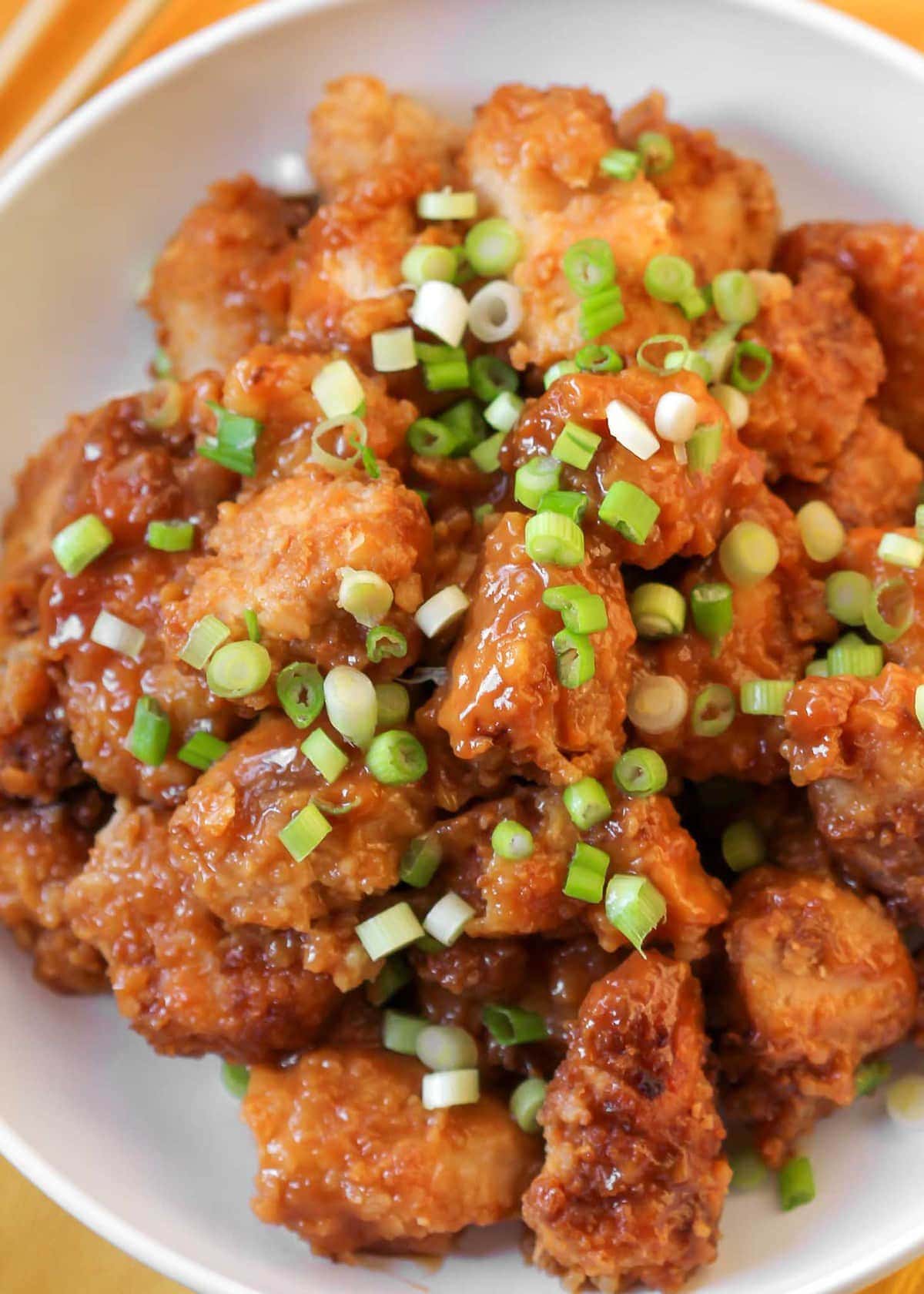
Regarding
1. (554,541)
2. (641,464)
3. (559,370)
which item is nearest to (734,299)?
(559,370)

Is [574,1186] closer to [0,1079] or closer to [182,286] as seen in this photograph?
[0,1079]

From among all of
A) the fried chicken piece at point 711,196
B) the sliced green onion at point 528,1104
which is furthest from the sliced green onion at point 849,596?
the sliced green onion at point 528,1104

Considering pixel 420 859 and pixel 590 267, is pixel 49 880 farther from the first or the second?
pixel 590 267

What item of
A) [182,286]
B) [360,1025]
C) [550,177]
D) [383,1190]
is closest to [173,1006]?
[360,1025]

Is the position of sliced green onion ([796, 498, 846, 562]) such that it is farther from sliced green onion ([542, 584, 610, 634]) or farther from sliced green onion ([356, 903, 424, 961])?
sliced green onion ([356, 903, 424, 961])

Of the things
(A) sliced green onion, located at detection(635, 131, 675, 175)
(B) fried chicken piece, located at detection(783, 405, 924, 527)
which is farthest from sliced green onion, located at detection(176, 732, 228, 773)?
(A) sliced green onion, located at detection(635, 131, 675, 175)
